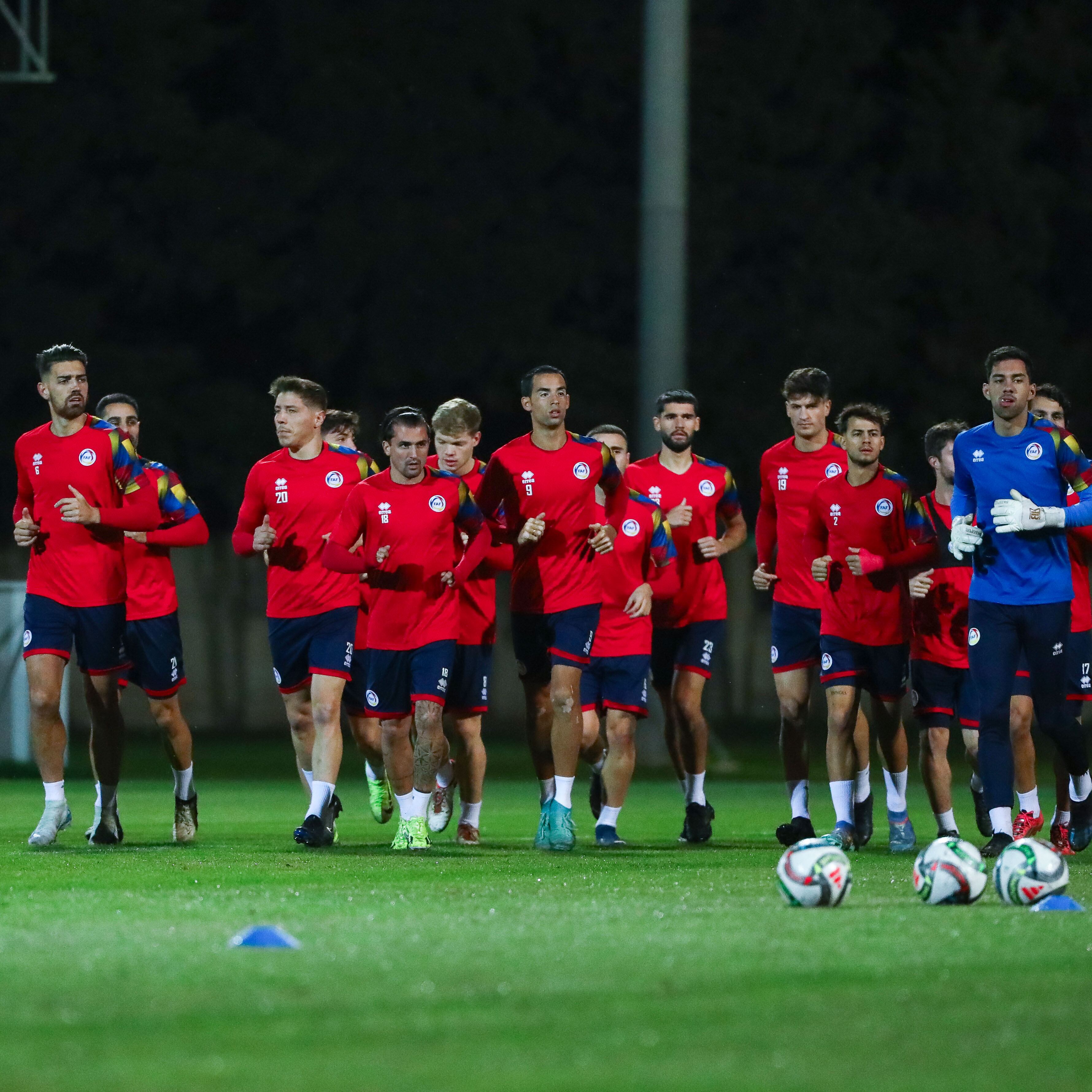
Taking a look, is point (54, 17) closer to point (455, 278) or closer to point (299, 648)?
point (455, 278)

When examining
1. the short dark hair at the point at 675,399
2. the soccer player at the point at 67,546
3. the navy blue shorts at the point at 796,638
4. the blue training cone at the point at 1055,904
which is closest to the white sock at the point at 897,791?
the navy blue shorts at the point at 796,638

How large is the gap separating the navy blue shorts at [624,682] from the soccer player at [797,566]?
31.0 inches

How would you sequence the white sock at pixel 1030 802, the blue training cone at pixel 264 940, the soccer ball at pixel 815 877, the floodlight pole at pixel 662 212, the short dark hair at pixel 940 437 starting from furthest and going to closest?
the floodlight pole at pixel 662 212 < the short dark hair at pixel 940 437 < the white sock at pixel 1030 802 < the soccer ball at pixel 815 877 < the blue training cone at pixel 264 940

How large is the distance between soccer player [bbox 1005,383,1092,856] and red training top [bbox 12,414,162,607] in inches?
182

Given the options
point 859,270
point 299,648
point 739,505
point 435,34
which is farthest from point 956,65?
point 299,648

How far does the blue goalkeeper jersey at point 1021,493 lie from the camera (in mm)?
10242

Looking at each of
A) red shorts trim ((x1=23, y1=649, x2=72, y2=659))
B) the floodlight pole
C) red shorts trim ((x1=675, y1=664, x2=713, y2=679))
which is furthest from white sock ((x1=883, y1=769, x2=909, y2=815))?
the floodlight pole

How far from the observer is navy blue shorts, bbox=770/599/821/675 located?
12539 mm

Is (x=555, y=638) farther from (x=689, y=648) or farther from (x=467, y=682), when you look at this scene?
(x=689, y=648)

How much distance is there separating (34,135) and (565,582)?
20950mm

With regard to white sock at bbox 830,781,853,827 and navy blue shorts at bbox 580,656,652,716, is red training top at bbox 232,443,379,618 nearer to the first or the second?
navy blue shorts at bbox 580,656,652,716

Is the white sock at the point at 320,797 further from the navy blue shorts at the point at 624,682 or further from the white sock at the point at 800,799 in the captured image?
the white sock at the point at 800,799

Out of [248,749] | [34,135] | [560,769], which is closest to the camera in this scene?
[560,769]

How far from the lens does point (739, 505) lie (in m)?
13.2
